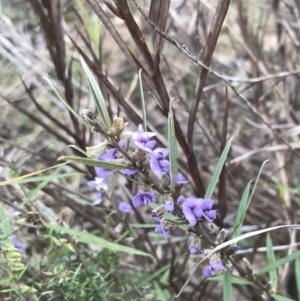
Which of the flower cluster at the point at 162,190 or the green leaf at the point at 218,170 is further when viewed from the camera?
the green leaf at the point at 218,170

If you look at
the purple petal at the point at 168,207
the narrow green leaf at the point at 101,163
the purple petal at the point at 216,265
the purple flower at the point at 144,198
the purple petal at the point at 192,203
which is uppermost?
the narrow green leaf at the point at 101,163

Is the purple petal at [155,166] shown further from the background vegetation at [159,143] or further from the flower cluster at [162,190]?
the background vegetation at [159,143]

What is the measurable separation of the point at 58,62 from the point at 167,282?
0.48 meters

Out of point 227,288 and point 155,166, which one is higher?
point 155,166

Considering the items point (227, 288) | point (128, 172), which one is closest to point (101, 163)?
point (128, 172)

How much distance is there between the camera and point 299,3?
1155 millimetres

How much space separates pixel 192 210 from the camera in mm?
634

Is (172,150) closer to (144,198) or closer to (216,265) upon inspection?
(144,198)

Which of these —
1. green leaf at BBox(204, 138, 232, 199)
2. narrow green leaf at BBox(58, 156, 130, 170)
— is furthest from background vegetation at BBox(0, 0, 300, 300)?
narrow green leaf at BBox(58, 156, 130, 170)

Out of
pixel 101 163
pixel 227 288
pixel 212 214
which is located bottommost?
pixel 227 288

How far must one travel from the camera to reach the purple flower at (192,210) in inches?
24.6

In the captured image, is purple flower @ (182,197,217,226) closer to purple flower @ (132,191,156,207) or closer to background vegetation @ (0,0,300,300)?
purple flower @ (132,191,156,207)

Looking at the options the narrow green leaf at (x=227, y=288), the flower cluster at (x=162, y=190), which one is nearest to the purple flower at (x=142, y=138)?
the flower cluster at (x=162, y=190)

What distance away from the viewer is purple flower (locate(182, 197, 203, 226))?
63 cm
